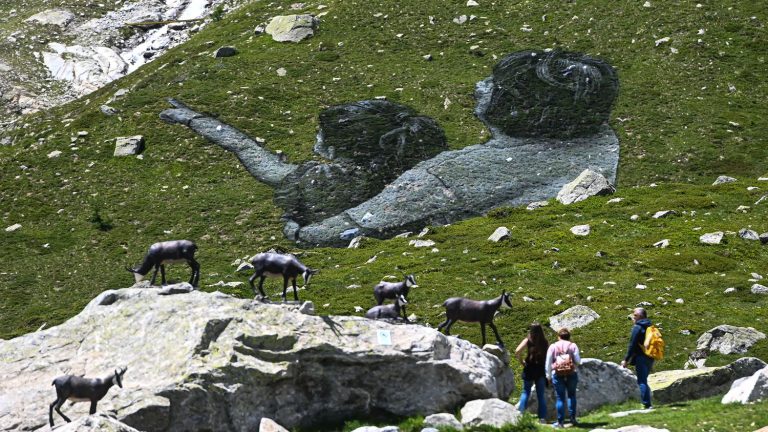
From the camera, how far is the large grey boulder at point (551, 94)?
237 feet

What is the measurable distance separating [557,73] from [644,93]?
828cm

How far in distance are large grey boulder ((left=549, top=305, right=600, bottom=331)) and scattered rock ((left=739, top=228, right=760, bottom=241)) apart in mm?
14270

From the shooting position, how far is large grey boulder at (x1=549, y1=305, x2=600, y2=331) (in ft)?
121

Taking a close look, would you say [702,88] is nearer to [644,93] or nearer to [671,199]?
[644,93]

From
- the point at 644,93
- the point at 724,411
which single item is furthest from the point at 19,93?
the point at 724,411

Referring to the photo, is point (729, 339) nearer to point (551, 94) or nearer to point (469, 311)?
point (469, 311)

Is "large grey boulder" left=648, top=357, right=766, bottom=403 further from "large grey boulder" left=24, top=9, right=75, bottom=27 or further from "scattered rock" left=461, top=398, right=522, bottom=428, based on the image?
"large grey boulder" left=24, top=9, right=75, bottom=27

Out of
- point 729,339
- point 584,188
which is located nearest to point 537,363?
point 729,339

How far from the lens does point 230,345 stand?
2139 cm

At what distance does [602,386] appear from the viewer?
24000 millimetres

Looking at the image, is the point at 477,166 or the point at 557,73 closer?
the point at 477,166

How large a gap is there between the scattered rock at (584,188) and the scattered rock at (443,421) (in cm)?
4044

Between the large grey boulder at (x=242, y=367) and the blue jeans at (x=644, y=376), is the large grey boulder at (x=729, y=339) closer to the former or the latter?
the blue jeans at (x=644, y=376)

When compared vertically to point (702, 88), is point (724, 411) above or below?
above
